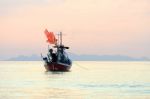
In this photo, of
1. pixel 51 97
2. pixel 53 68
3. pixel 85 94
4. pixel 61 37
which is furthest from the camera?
pixel 61 37

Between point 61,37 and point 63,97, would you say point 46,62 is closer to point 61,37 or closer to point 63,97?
point 61,37

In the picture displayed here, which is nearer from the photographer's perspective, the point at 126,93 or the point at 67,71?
the point at 126,93

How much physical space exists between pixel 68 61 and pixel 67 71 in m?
3.07

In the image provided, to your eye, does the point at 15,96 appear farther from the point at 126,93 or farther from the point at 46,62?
the point at 46,62

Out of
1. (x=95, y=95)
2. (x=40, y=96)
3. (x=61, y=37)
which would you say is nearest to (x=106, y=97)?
(x=95, y=95)

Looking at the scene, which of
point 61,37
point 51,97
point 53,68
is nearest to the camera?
point 51,97

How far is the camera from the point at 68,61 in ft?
414

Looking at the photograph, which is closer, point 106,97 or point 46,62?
point 106,97

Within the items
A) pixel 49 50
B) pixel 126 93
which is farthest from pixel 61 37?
pixel 126 93

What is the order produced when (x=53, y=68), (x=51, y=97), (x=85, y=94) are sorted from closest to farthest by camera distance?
1. (x=51, y=97)
2. (x=85, y=94)
3. (x=53, y=68)

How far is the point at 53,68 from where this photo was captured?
407 ft

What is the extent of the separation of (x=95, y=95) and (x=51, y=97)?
199 inches

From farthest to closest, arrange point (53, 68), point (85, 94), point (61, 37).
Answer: point (61, 37) < point (53, 68) < point (85, 94)

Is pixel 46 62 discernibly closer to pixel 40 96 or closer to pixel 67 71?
pixel 67 71
